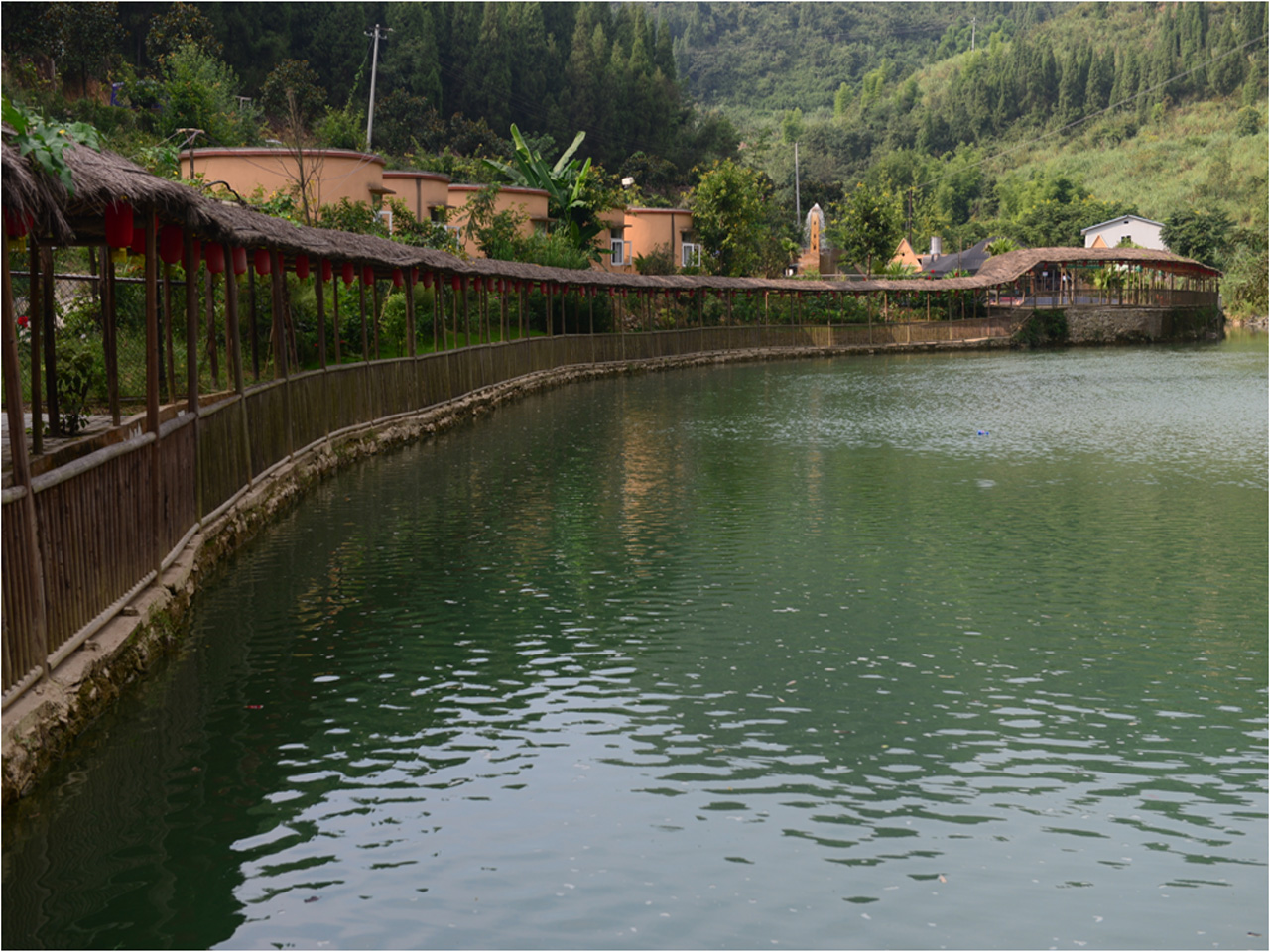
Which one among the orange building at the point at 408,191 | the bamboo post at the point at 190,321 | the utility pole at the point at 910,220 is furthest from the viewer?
the utility pole at the point at 910,220

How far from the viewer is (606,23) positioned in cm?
10425

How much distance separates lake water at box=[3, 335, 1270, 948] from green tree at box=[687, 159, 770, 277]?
49295mm

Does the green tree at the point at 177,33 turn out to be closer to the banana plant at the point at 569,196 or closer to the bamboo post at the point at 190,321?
the banana plant at the point at 569,196

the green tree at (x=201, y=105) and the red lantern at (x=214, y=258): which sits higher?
the green tree at (x=201, y=105)

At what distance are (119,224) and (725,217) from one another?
2226 inches

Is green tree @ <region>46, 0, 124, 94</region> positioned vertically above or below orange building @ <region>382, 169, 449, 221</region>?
above

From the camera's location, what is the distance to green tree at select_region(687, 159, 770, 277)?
6344cm

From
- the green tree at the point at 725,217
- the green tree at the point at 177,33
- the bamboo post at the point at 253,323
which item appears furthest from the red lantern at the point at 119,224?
the green tree at the point at 725,217

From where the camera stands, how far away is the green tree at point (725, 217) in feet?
208

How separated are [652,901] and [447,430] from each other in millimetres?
18385

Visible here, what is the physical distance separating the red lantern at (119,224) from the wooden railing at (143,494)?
141cm

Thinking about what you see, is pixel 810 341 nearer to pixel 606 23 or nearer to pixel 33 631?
pixel 33 631

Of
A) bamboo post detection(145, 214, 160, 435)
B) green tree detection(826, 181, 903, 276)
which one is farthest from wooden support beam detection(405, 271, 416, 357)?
green tree detection(826, 181, 903, 276)

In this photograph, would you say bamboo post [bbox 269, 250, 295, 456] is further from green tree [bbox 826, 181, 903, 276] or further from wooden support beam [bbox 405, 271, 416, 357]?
green tree [bbox 826, 181, 903, 276]
